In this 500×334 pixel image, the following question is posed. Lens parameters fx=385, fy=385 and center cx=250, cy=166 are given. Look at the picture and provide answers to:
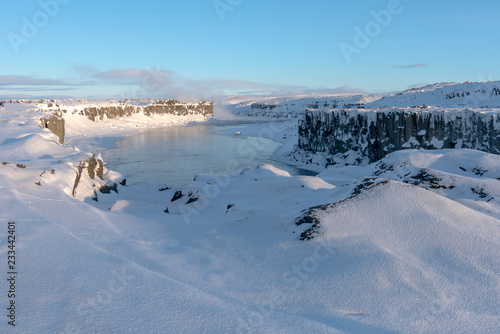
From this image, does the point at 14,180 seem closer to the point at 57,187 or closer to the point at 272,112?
the point at 57,187

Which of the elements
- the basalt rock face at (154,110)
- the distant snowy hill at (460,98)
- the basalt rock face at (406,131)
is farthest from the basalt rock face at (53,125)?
the basalt rock face at (154,110)

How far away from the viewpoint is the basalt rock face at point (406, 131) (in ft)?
87.9

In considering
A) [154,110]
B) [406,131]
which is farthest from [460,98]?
[154,110]

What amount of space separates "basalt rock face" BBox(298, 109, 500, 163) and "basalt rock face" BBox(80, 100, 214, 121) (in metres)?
58.9

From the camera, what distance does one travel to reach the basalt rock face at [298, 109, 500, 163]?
87.9 feet

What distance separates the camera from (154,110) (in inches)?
4397

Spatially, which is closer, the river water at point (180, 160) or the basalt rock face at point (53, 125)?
the river water at point (180, 160)

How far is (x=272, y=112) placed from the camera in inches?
6068

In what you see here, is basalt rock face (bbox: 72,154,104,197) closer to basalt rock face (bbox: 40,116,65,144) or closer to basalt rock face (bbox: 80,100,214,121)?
basalt rock face (bbox: 40,116,65,144)

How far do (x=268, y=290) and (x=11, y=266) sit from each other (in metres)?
3.50

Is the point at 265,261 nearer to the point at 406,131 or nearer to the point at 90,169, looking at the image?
the point at 90,169

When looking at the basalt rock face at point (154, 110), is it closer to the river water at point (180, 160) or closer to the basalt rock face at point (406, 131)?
the river water at point (180, 160)

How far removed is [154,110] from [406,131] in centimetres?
9248

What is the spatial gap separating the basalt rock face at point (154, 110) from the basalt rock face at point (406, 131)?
58910 millimetres
